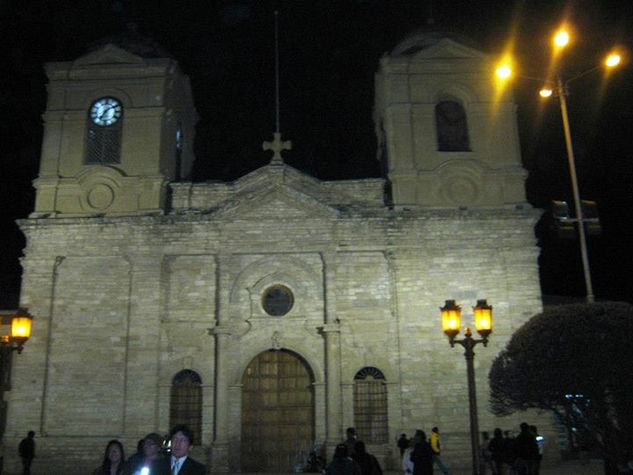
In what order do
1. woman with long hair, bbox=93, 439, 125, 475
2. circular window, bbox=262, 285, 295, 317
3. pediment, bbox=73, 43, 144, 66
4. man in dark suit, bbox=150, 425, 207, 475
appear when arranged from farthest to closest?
pediment, bbox=73, 43, 144, 66 → circular window, bbox=262, 285, 295, 317 → woman with long hair, bbox=93, 439, 125, 475 → man in dark suit, bbox=150, 425, 207, 475

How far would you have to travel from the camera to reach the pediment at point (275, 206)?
24.3 meters

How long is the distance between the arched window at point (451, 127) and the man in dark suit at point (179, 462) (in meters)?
20.3

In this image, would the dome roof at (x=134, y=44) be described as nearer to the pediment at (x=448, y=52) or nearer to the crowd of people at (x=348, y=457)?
the pediment at (x=448, y=52)

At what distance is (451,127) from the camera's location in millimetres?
26031

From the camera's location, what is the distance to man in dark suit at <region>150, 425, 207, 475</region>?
6.47 metres

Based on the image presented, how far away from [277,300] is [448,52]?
1110 cm

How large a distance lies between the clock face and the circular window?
872cm

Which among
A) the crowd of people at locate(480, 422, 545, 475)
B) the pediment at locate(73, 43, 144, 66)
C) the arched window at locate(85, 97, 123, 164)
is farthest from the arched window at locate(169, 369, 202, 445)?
the pediment at locate(73, 43, 144, 66)

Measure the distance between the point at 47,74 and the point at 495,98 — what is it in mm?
16576

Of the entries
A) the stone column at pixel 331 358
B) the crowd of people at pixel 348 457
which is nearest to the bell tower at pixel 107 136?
the stone column at pixel 331 358

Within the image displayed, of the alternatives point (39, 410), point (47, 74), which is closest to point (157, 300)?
point (39, 410)

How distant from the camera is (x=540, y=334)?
15758 millimetres

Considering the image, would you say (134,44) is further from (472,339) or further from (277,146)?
(472,339)

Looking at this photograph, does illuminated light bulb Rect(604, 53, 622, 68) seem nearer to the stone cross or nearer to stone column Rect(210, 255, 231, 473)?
the stone cross
